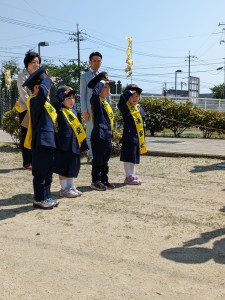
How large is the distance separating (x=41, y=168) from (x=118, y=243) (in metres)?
1.42

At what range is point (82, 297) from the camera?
2.42 meters

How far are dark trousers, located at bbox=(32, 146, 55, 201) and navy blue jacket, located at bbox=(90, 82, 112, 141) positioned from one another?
897 mm

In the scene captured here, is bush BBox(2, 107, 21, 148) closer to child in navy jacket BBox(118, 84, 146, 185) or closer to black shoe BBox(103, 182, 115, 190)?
child in navy jacket BBox(118, 84, 146, 185)

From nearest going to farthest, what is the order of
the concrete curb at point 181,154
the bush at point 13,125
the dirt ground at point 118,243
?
the dirt ground at point 118,243 → the concrete curb at point 181,154 → the bush at point 13,125

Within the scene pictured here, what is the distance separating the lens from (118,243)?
332 centimetres

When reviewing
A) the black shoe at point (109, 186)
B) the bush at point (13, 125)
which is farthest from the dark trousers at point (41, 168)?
the bush at point (13, 125)

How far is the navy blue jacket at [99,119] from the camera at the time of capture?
523 centimetres

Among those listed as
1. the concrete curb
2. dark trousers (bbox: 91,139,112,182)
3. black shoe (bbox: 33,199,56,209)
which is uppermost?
dark trousers (bbox: 91,139,112,182)

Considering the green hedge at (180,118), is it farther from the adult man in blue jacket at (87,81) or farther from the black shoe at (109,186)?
the black shoe at (109,186)

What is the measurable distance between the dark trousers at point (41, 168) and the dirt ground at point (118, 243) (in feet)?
0.68

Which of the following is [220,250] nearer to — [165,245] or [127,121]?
[165,245]

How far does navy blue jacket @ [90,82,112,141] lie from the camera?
5.23 metres

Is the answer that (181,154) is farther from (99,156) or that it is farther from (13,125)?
(13,125)

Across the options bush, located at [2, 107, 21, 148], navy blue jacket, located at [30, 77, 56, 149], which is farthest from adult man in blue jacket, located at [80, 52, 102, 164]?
bush, located at [2, 107, 21, 148]
